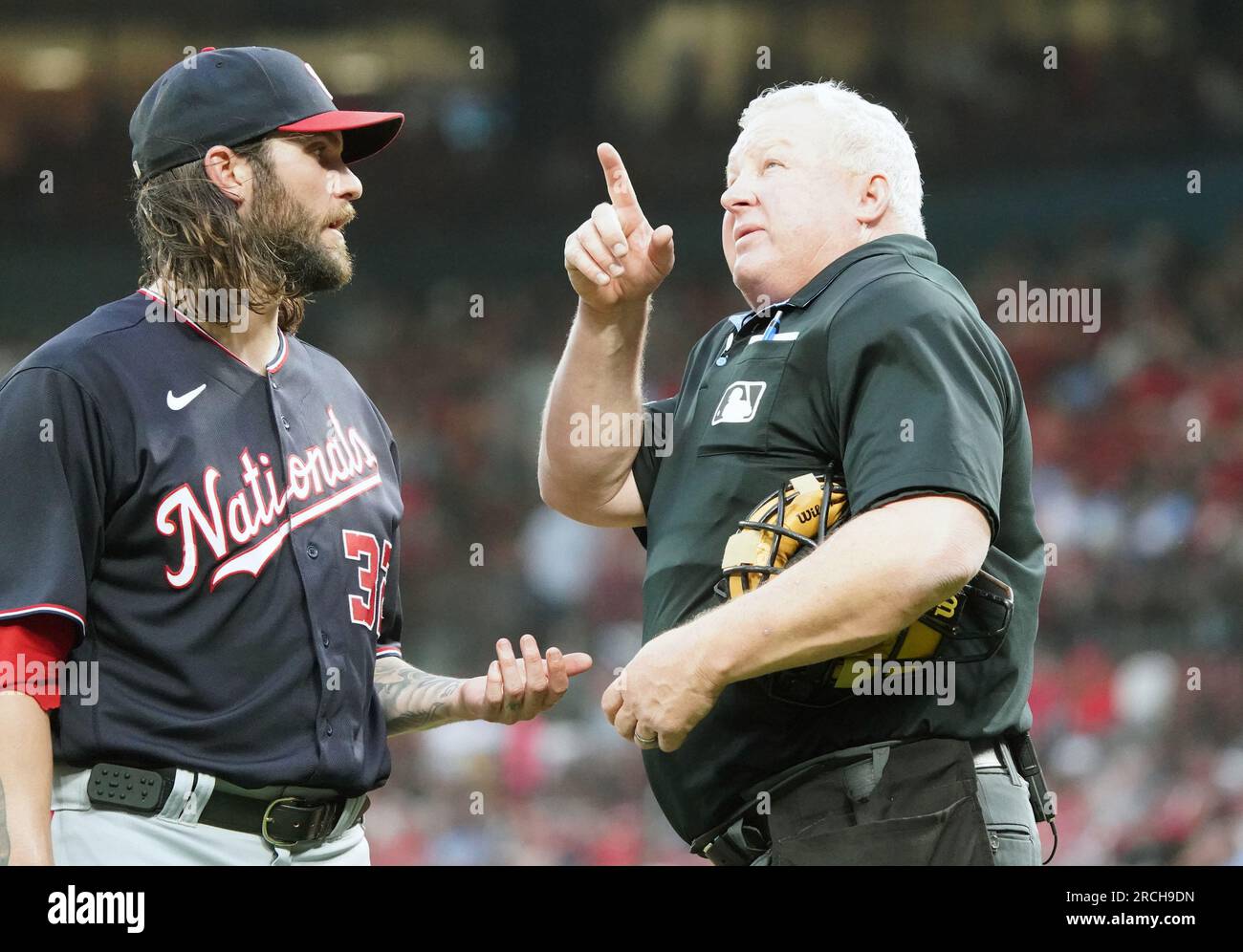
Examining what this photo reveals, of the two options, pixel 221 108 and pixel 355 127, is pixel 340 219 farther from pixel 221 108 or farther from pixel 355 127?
pixel 221 108

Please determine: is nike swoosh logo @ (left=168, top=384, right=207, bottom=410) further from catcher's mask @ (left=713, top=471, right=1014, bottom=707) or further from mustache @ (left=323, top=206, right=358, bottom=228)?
catcher's mask @ (left=713, top=471, right=1014, bottom=707)

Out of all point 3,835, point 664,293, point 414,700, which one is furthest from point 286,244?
point 664,293

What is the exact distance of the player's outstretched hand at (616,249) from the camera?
2.50 metres

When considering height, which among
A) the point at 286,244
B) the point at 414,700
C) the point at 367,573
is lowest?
the point at 414,700

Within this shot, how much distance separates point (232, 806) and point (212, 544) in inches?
16.9

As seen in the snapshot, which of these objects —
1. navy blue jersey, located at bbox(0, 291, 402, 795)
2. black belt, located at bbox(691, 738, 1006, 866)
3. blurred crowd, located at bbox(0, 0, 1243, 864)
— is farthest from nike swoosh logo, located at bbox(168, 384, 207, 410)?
blurred crowd, located at bbox(0, 0, 1243, 864)

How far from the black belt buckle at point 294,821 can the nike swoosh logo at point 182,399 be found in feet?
2.21

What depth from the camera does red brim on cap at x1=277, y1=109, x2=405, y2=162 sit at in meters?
2.64

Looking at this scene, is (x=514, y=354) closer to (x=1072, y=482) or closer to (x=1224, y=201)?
→ (x=1072, y=482)

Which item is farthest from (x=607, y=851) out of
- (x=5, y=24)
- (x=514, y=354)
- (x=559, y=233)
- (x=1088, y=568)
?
(x=5, y=24)

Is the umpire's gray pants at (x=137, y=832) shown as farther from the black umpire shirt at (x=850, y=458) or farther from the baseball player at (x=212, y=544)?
the black umpire shirt at (x=850, y=458)

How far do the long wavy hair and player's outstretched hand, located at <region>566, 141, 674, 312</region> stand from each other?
0.56 m

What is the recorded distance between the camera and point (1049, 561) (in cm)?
700
